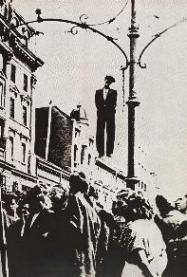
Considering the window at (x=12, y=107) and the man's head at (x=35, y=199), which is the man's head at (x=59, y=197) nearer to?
the man's head at (x=35, y=199)

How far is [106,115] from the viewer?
219 inches

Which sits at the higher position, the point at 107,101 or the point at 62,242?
the point at 107,101

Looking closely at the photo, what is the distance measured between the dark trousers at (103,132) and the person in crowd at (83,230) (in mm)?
397

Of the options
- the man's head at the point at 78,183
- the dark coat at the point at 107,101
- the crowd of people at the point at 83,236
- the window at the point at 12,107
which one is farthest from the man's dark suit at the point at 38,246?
the dark coat at the point at 107,101

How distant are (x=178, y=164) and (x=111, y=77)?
982mm

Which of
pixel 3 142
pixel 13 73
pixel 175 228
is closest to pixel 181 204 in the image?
pixel 175 228

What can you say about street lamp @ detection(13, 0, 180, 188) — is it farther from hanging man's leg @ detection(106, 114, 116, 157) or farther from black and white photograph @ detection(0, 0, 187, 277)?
hanging man's leg @ detection(106, 114, 116, 157)

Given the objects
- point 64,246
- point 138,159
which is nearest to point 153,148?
point 138,159

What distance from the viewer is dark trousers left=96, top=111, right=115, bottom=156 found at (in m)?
5.48

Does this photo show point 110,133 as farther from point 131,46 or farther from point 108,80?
point 131,46

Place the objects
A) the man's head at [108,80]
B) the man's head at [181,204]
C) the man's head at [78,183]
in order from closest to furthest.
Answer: the man's head at [78,183]
the man's head at [181,204]
the man's head at [108,80]

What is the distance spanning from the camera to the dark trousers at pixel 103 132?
18.0 ft

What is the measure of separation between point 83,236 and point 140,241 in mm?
488

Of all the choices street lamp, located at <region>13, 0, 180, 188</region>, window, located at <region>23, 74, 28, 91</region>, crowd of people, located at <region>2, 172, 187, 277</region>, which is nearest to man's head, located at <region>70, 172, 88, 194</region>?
crowd of people, located at <region>2, 172, 187, 277</region>
